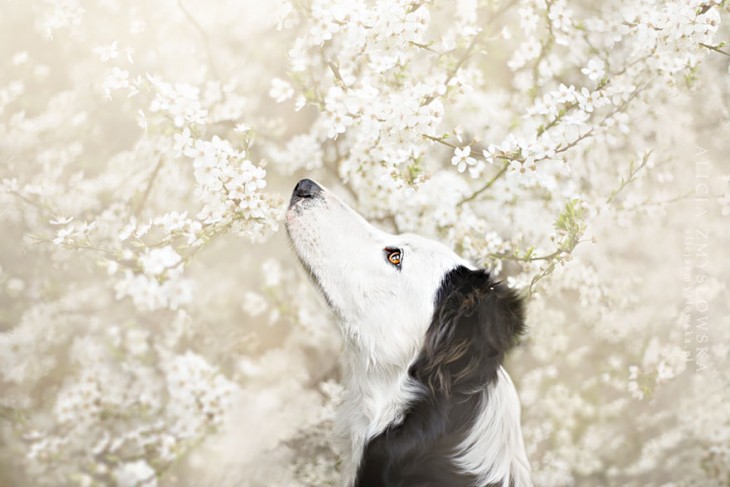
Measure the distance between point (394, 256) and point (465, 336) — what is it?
0.93ft

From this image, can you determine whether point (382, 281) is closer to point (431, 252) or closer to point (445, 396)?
point (431, 252)

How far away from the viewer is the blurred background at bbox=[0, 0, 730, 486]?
77.4 inches

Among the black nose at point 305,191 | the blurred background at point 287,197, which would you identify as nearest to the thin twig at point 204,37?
the blurred background at point 287,197

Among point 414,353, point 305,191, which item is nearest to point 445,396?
point 414,353

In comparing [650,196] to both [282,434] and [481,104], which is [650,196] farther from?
[282,434]

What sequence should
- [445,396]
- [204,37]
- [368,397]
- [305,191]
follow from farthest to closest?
[204,37]
[305,191]
[368,397]
[445,396]

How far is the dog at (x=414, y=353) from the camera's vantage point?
1.42 metres

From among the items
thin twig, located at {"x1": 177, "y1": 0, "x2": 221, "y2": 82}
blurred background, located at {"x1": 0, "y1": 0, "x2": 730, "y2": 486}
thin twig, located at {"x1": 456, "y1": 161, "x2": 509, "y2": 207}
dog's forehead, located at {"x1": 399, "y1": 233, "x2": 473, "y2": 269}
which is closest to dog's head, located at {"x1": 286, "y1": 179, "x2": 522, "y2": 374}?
dog's forehead, located at {"x1": 399, "y1": 233, "x2": 473, "y2": 269}

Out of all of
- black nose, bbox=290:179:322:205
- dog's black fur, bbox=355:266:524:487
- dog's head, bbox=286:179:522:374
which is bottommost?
dog's black fur, bbox=355:266:524:487

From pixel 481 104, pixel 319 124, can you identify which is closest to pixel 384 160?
pixel 319 124

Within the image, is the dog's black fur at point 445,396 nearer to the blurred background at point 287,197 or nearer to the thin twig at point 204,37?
A: the blurred background at point 287,197

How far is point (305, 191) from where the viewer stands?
1.69m

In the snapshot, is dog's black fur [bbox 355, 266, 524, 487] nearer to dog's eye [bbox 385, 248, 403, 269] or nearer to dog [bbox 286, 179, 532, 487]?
dog [bbox 286, 179, 532, 487]

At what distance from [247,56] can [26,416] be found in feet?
4.63
